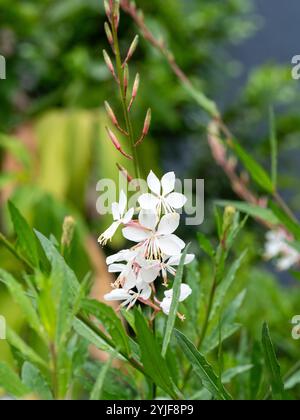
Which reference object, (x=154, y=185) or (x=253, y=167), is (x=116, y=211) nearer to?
(x=154, y=185)

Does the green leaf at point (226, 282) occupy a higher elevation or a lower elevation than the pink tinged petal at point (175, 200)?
lower

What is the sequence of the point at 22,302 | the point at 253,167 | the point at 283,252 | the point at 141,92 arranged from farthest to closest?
the point at 141,92 → the point at 283,252 → the point at 253,167 → the point at 22,302

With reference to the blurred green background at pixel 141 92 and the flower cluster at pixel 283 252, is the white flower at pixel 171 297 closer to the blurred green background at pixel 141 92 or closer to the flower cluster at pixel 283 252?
the flower cluster at pixel 283 252

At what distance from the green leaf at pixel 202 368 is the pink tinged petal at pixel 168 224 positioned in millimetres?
31

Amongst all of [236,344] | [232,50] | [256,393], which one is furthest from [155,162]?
[256,393]

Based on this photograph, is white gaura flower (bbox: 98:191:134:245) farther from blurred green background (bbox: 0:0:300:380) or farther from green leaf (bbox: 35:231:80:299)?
blurred green background (bbox: 0:0:300:380)

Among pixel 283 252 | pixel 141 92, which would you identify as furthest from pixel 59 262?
pixel 141 92

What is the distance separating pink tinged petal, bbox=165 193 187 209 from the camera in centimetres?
21

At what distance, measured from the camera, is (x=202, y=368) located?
20cm

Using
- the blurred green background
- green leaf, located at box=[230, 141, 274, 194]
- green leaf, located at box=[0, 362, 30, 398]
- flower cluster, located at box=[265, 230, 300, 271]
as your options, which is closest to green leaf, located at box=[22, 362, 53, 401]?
Answer: green leaf, located at box=[0, 362, 30, 398]

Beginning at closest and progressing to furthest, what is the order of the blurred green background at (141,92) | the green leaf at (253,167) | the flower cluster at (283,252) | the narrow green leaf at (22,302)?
the narrow green leaf at (22,302)
the green leaf at (253,167)
the flower cluster at (283,252)
the blurred green background at (141,92)

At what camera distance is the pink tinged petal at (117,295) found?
0.69 feet

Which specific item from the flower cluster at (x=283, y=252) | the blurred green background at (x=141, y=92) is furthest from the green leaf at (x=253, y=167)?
the blurred green background at (x=141, y=92)
